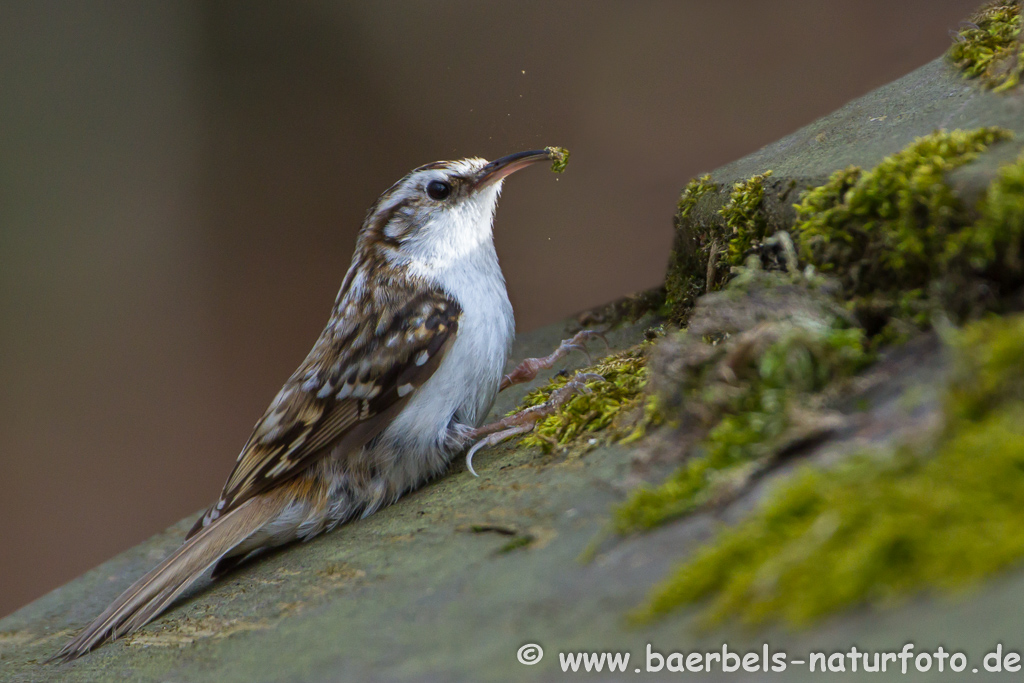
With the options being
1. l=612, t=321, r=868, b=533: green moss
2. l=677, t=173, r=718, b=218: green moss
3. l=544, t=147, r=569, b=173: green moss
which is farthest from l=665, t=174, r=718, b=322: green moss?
l=612, t=321, r=868, b=533: green moss

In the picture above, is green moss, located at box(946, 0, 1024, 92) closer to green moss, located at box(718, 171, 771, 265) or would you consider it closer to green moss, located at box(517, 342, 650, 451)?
green moss, located at box(718, 171, 771, 265)

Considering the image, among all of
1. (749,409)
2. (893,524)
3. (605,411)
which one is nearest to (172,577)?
(605,411)

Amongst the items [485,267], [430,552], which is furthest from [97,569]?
[430,552]

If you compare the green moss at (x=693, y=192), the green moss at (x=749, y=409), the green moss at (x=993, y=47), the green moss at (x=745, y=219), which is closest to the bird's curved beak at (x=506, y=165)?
the green moss at (x=693, y=192)

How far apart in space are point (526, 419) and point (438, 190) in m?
1.02

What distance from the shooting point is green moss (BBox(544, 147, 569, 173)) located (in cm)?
297

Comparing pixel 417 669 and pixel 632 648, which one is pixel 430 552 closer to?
pixel 417 669

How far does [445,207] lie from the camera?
299 centimetres

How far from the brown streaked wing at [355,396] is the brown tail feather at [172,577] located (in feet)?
0.31

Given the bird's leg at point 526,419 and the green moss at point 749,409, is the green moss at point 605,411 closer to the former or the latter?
the bird's leg at point 526,419

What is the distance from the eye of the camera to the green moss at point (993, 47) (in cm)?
200

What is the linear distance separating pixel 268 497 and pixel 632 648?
161cm

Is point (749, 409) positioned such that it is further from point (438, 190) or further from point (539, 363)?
point (438, 190)

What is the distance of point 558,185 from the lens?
378 centimetres
